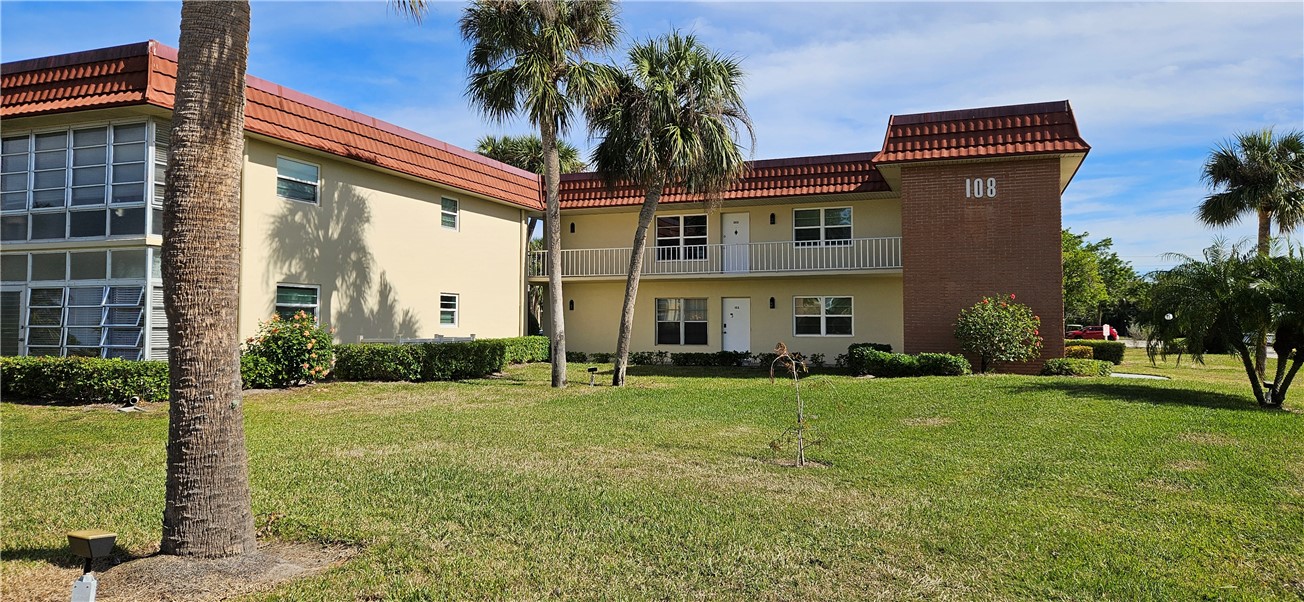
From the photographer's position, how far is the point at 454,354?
17047mm

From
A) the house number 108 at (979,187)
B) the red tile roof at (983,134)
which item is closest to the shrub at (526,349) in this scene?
the red tile roof at (983,134)

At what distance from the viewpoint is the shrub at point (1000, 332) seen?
642 inches

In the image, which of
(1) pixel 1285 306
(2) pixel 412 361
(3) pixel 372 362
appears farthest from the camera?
(2) pixel 412 361

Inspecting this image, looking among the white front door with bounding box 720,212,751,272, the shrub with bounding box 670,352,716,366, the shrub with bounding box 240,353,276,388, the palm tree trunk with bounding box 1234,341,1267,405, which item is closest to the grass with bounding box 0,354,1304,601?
the palm tree trunk with bounding box 1234,341,1267,405

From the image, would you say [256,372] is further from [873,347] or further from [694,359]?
[873,347]

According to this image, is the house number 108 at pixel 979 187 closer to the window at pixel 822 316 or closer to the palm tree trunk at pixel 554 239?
the window at pixel 822 316

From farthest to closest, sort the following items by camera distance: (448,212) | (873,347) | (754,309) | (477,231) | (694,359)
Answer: (754,309), (694,359), (477,231), (448,212), (873,347)

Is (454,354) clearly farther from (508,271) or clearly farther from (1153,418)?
(1153,418)

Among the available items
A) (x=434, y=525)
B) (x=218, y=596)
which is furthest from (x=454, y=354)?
(x=218, y=596)

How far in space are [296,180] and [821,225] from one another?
1382cm

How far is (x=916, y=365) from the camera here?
1641cm

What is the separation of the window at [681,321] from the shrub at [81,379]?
1411 centimetres

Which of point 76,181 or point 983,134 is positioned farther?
point 983,134

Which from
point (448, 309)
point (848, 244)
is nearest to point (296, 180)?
point (448, 309)
